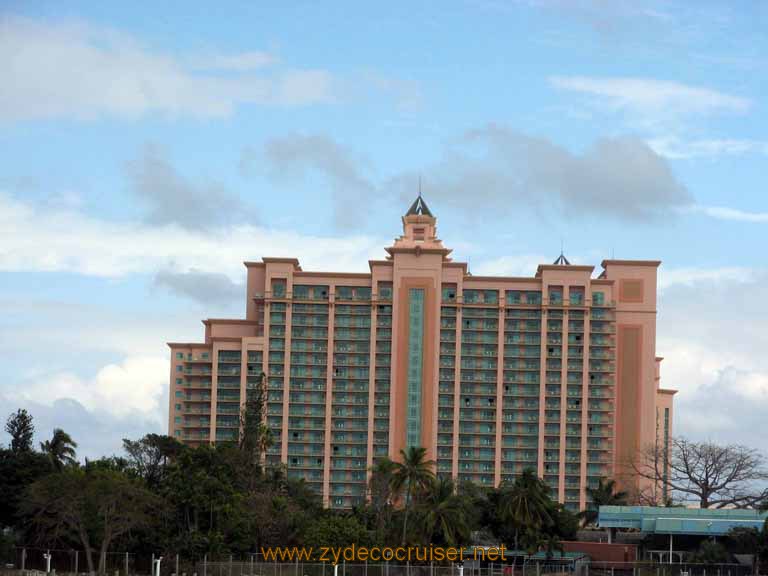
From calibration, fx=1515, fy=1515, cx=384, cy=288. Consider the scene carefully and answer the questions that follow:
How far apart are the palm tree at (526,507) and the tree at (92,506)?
31139mm

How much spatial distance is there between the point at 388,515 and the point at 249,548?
20.0 m

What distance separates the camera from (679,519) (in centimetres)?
13388

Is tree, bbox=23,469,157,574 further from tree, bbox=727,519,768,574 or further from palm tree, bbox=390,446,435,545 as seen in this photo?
tree, bbox=727,519,768,574

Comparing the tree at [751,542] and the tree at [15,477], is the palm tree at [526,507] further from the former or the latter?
the tree at [15,477]

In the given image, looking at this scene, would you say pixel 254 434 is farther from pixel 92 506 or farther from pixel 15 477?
pixel 92 506

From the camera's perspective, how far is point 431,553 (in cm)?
12512

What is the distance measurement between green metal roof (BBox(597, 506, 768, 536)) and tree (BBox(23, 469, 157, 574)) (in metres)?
44.4

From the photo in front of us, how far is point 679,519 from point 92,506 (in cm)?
5101

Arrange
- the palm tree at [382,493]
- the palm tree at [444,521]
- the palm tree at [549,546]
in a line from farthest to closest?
the palm tree at [382,493] → the palm tree at [549,546] → the palm tree at [444,521]

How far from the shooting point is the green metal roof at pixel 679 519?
437ft

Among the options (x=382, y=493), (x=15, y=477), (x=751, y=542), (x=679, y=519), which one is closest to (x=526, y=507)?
(x=679, y=519)

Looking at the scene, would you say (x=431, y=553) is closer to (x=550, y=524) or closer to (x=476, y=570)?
(x=476, y=570)

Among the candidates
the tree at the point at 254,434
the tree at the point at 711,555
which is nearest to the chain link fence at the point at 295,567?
the tree at the point at 711,555

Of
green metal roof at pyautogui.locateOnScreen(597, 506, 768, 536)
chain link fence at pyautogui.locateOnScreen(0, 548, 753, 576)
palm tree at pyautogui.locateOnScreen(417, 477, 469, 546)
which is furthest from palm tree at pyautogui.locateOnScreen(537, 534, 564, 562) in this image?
green metal roof at pyautogui.locateOnScreen(597, 506, 768, 536)
